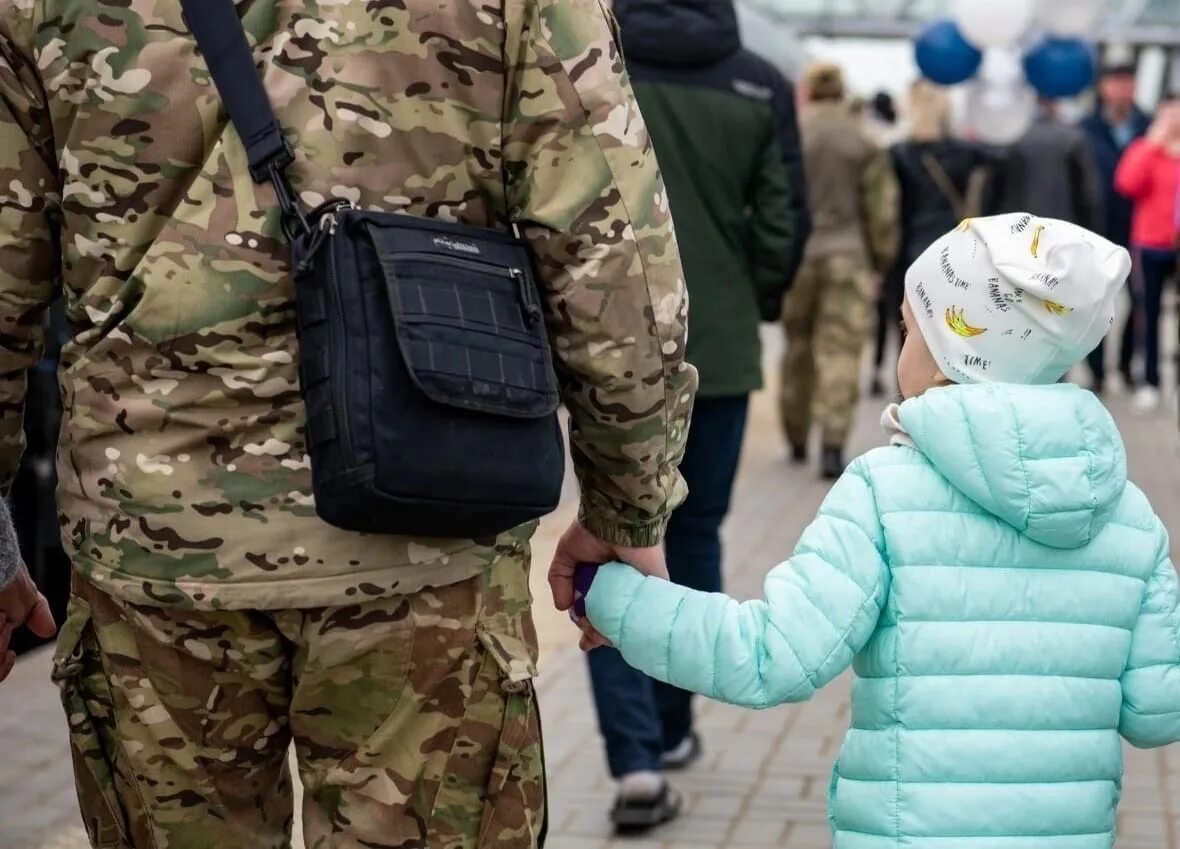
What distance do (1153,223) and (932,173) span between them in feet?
7.44

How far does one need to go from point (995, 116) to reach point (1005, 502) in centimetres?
1182

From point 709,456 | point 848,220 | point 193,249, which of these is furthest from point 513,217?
point 848,220

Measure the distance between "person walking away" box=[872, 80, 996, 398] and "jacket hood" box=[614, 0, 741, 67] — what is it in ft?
19.8

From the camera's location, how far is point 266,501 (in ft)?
7.98

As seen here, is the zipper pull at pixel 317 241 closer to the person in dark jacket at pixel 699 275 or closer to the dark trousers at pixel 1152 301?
the person in dark jacket at pixel 699 275

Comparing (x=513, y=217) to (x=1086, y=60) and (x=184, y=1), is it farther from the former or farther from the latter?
(x=1086, y=60)

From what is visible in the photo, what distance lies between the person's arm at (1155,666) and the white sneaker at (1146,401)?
10.2 m

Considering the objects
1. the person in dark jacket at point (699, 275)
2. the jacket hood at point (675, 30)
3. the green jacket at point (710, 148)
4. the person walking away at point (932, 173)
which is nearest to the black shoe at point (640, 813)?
the person in dark jacket at point (699, 275)

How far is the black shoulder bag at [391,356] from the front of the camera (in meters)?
2.34

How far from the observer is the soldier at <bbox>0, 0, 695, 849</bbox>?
241 cm

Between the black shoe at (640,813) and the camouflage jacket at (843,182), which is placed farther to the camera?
the camouflage jacket at (843,182)

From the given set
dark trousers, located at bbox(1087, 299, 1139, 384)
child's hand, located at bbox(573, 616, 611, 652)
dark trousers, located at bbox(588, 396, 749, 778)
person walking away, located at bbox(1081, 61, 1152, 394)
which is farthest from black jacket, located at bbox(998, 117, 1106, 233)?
child's hand, located at bbox(573, 616, 611, 652)

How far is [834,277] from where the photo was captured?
385 inches

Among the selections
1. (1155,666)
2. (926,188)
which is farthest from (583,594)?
(926,188)
